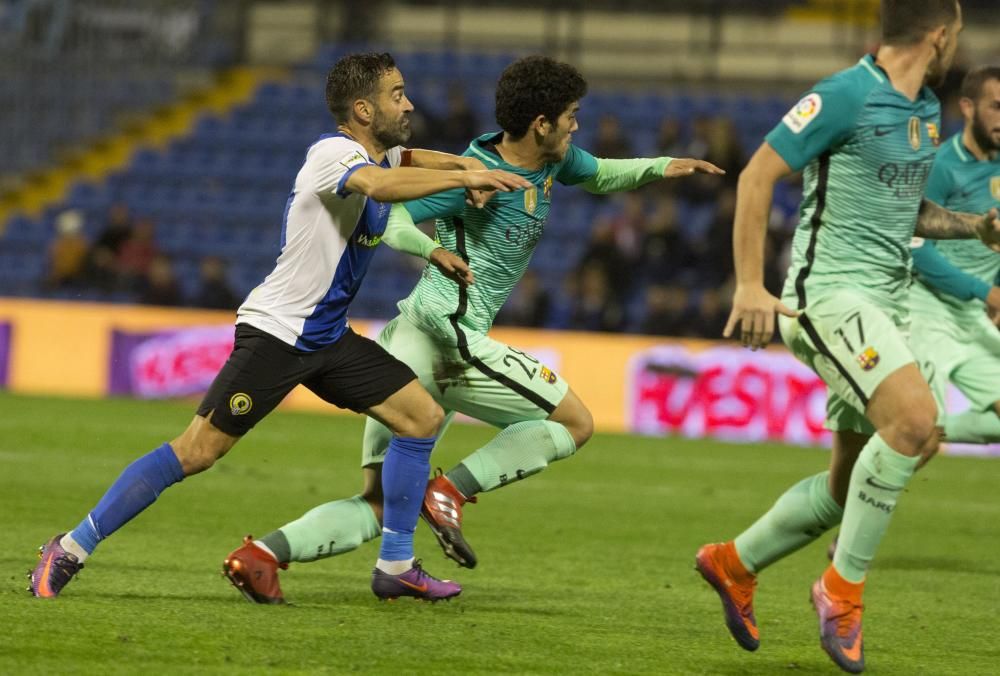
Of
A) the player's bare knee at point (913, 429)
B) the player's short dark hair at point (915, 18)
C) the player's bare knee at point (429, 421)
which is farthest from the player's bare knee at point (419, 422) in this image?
the player's short dark hair at point (915, 18)

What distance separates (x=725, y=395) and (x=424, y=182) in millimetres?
10118

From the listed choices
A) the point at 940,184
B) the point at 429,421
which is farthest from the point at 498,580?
the point at 940,184

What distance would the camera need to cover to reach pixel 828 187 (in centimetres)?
527

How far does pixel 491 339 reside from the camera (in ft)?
20.4

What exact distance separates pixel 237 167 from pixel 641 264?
22.5 feet

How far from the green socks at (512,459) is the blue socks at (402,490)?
30 centimetres

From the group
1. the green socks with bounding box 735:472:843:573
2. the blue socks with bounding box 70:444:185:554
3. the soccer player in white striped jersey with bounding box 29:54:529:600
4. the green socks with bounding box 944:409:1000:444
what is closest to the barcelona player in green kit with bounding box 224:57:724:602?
the soccer player in white striped jersey with bounding box 29:54:529:600

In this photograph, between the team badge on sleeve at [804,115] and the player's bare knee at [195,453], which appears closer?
the team badge on sleeve at [804,115]

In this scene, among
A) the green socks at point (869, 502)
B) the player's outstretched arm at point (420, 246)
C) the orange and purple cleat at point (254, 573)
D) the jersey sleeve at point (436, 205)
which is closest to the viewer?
the green socks at point (869, 502)

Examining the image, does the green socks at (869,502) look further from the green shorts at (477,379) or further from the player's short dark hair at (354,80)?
the player's short dark hair at (354,80)

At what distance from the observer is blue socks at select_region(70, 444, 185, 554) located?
5668 millimetres

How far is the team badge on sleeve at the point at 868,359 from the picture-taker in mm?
4941

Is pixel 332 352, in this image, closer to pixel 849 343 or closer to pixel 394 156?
pixel 394 156

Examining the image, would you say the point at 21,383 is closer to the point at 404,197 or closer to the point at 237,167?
the point at 237,167
